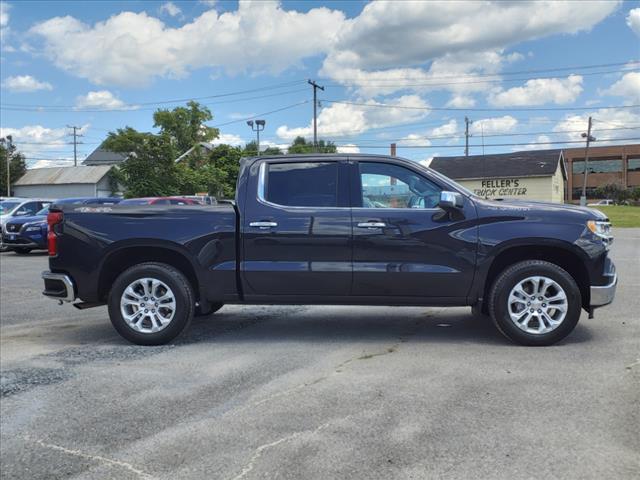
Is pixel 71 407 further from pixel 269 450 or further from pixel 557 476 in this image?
pixel 557 476

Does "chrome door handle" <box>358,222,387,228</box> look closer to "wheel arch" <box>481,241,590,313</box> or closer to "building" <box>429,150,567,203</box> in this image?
"wheel arch" <box>481,241,590,313</box>

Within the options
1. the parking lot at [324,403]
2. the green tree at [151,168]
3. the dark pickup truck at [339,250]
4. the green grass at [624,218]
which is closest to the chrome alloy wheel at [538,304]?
the dark pickup truck at [339,250]

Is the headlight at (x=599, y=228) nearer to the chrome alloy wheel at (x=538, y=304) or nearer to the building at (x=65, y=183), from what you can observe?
the chrome alloy wheel at (x=538, y=304)

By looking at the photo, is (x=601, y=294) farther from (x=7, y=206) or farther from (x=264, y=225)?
(x=7, y=206)

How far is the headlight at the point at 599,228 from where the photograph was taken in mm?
5398

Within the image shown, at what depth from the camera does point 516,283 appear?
543 centimetres

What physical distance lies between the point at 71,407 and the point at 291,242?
2.41 metres

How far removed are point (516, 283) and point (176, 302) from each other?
10.9ft

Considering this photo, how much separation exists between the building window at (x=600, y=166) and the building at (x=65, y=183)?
226 ft

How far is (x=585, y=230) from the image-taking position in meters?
5.39

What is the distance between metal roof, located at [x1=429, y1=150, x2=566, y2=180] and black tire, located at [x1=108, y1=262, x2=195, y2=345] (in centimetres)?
5408

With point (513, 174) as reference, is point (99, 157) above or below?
above

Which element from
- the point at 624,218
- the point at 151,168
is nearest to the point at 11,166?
the point at 151,168

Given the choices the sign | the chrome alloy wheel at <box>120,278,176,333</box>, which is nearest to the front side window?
the chrome alloy wheel at <box>120,278,176,333</box>
